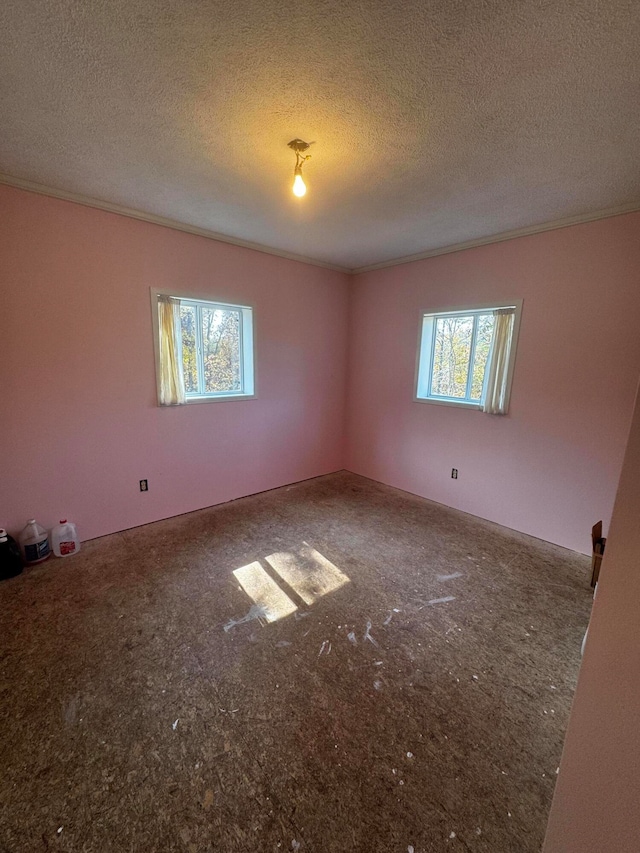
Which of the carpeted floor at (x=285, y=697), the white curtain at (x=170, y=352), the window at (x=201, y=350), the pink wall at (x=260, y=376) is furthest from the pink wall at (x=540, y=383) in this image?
the white curtain at (x=170, y=352)

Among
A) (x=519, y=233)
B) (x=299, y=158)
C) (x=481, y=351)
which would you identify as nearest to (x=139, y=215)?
(x=299, y=158)

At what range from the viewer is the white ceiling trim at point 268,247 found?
2214 millimetres

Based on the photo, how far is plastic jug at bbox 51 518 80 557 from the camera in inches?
99.2

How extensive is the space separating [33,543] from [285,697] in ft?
7.11

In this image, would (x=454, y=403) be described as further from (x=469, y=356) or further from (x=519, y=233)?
(x=519, y=233)

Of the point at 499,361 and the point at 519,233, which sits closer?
the point at 519,233

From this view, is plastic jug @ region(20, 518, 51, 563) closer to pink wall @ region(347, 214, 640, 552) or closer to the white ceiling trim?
the white ceiling trim

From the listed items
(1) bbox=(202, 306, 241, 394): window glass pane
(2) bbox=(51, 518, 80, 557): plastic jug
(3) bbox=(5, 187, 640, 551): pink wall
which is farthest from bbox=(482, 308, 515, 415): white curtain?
(2) bbox=(51, 518, 80, 557): plastic jug

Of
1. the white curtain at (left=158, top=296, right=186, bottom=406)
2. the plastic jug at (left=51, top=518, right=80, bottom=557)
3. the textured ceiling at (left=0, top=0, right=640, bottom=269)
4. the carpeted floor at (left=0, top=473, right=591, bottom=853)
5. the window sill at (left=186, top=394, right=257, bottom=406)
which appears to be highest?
the textured ceiling at (left=0, top=0, right=640, bottom=269)

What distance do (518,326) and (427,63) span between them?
2107 millimetres

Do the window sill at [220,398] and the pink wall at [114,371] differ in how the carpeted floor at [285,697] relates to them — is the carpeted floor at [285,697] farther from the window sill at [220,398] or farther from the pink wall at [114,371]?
the window sill at [220,398]

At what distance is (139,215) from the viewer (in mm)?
2607

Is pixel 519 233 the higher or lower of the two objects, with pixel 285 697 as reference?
higher

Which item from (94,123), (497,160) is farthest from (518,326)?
(94,123)
